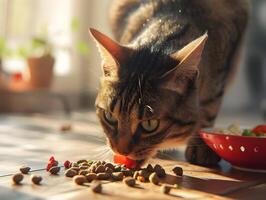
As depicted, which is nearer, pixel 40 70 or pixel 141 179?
pixel 141 179

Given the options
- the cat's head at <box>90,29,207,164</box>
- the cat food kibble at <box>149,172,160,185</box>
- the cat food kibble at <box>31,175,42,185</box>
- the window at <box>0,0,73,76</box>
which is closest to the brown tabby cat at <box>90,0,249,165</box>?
the cat's head at <box>90,29,207,164</box>

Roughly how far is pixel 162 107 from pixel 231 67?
2.50 ft

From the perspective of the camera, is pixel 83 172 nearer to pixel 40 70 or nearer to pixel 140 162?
pixel 140 162

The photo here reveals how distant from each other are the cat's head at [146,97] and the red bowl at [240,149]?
0.28 ft

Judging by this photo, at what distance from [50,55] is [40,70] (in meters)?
0.14

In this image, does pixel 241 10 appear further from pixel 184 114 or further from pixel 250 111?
pixel 250 111

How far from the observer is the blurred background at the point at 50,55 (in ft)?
11.3

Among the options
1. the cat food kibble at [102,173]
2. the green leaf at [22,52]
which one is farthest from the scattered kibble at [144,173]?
the green leaf at [22,52]

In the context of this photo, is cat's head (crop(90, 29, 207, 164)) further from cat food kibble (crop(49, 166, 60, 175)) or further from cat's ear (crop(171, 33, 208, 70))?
cat food kibble (crop(49, 166, 60, 175))

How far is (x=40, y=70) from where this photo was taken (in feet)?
11.1

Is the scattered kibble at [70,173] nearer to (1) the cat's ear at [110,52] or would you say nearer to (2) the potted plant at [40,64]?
(1) the cat's ear at [110,52]

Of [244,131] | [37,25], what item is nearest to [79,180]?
[244,131]

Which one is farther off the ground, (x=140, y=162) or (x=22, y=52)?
(x=22, y=52)

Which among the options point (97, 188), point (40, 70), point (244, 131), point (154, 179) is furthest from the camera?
point (40, 70)
